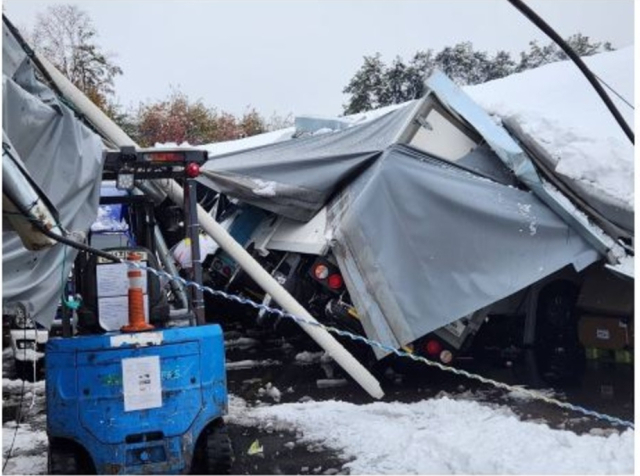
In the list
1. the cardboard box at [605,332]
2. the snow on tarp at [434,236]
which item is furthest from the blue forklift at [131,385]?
the cardboard box at [605,332]

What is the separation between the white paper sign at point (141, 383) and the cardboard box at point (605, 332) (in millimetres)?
5910

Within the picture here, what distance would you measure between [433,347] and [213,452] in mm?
3699

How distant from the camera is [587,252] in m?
7.66

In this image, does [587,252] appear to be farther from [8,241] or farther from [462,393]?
[8,241]

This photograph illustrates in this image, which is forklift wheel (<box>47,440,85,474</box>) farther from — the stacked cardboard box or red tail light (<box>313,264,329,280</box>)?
the stacked cardboard box

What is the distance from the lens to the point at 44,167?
489 centimetres

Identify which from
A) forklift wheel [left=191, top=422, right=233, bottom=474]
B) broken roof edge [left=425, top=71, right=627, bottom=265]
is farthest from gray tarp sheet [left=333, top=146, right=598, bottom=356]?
forklift wheel [left=191, top=422, right=233, bottom=474]

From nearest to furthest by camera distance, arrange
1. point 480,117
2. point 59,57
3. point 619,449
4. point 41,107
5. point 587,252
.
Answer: point 41,107
point 619,449
point 587,252
point 480,117
point 59,57

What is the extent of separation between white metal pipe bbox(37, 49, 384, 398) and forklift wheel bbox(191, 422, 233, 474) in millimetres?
2667

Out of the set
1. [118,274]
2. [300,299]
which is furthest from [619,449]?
[300,299]

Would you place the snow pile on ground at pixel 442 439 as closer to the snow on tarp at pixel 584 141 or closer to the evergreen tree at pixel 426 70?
the snow on tarp at pixel 584 141

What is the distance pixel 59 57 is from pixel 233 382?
28.1 m

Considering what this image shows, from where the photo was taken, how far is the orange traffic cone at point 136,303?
470 centimetres

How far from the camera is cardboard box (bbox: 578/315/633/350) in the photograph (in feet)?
28.0
